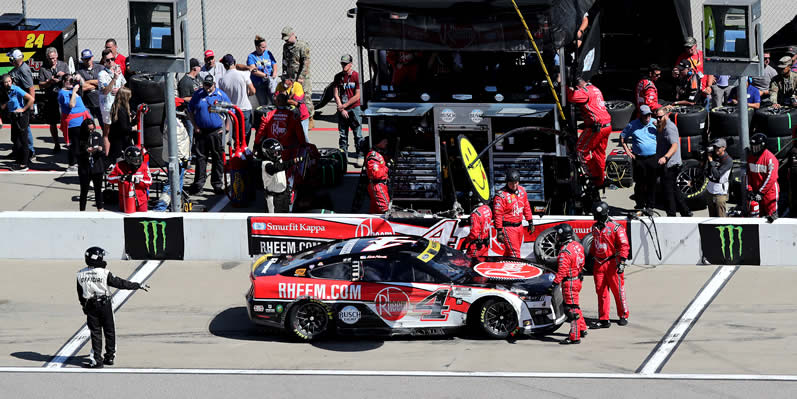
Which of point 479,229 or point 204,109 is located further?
point 204,109

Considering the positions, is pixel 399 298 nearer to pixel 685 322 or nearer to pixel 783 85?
pixel 685 322

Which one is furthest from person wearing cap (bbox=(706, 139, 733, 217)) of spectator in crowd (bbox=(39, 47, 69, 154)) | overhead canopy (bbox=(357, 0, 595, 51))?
spectator in crowd (bbox=(39, 47, 69, 154))

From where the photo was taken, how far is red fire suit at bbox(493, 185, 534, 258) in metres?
16.2

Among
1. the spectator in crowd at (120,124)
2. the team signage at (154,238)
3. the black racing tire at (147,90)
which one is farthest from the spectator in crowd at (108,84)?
the team signage at (154,238)

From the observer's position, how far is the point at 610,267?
14.6m

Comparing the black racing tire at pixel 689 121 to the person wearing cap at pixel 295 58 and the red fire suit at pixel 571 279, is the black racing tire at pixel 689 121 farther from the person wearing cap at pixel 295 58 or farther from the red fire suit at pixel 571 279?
the person wearing cap at pixel 295 58

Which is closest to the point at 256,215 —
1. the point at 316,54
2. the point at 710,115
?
the point at 710,115

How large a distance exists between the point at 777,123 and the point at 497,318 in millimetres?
6904

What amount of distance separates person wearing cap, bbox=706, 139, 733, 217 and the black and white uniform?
310 inches

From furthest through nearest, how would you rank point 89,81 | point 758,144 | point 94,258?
point 89,81, point 758,144, point 94,258

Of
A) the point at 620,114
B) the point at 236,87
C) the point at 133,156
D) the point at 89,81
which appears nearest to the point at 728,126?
the point at 620,114

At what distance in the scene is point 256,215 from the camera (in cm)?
1717

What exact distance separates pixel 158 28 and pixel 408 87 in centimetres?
366

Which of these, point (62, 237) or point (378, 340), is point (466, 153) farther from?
point (62, 237)
